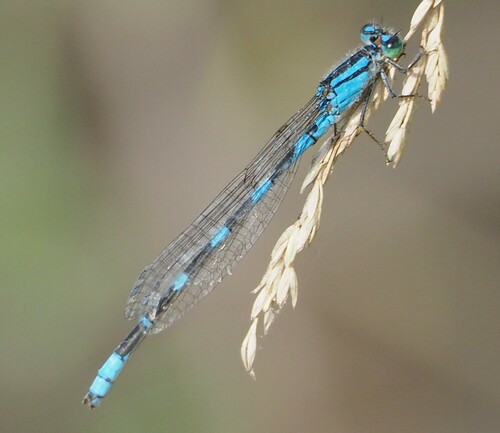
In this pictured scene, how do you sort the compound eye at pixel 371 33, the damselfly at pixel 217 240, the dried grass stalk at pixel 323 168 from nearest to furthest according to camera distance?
the dried grass stalk at pixel 323 168 → the compound eye at pixel 371 33 → the damselfly at pixel 217 240

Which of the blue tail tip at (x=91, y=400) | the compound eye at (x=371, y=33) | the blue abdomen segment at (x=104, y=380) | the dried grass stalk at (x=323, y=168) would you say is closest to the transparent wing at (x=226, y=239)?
the blue abdomen segment at (x=104, y=380)

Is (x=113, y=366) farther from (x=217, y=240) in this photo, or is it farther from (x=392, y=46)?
(x=392, y=46)

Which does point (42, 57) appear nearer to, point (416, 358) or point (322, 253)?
point (322, 253)

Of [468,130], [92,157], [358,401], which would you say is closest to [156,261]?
[92,157]

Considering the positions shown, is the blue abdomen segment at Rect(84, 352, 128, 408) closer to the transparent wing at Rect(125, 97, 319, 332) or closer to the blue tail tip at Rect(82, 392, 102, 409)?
the blue tail tip at Rect(82, 392, 102, 409)

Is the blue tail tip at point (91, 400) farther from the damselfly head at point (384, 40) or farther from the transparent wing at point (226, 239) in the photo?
the damselfly head at point (384, 40)
